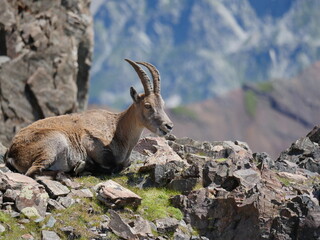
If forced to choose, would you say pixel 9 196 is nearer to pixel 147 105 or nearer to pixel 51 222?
pixel 51 222

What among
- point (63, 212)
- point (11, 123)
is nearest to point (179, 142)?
point (63, 212)

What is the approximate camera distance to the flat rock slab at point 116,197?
615 inches

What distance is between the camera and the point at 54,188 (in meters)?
15.6

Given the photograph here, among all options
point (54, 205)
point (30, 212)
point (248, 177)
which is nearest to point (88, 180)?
point (54, 205)

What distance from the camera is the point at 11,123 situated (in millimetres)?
46875

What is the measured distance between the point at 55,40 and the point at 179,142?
30520mm

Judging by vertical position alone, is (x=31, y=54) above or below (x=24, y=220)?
above

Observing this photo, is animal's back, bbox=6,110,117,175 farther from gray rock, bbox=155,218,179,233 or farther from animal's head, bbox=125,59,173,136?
gray rock, bbox=155,218,179,233

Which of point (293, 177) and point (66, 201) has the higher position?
point (293, 177)

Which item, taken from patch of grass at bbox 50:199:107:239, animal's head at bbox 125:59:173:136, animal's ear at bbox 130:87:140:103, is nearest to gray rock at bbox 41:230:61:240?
patch of grass at bbox 50:199:107:239

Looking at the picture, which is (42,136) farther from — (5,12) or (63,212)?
(5,12)

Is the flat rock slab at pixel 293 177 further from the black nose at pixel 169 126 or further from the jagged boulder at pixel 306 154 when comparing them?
the black nose at pixel 169 126

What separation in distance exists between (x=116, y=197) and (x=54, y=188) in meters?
1.60

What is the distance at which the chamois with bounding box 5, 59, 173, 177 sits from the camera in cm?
→ 1742
